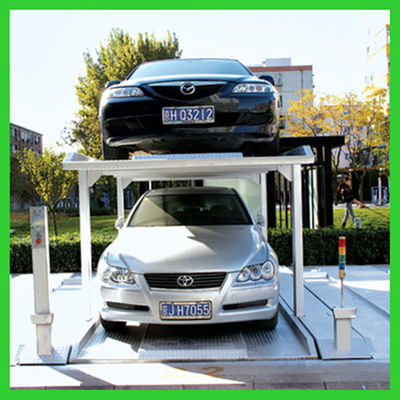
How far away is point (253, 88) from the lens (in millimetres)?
5258

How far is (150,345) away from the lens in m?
4.73

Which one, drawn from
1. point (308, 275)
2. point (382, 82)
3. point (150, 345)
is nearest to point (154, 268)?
point (150, 345)

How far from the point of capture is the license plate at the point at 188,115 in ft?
16.8

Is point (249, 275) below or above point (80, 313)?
above

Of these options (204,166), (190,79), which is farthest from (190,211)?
(190,79)

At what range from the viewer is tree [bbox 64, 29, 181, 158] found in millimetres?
19078

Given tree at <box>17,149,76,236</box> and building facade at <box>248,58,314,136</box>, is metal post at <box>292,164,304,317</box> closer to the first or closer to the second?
tree at <box>17,149,76,236</box>

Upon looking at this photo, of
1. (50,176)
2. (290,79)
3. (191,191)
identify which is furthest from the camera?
(290,79)

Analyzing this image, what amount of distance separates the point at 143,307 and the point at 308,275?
13.7 ft

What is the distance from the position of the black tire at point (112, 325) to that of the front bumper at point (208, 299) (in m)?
0.35

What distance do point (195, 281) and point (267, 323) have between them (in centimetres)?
103

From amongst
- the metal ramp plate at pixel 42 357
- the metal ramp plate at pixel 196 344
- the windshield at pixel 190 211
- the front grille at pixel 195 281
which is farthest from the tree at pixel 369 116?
the metal ramp plate at pixel 42 357

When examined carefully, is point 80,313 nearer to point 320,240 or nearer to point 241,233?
point 241,233

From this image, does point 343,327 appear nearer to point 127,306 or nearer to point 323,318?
point 323,318
